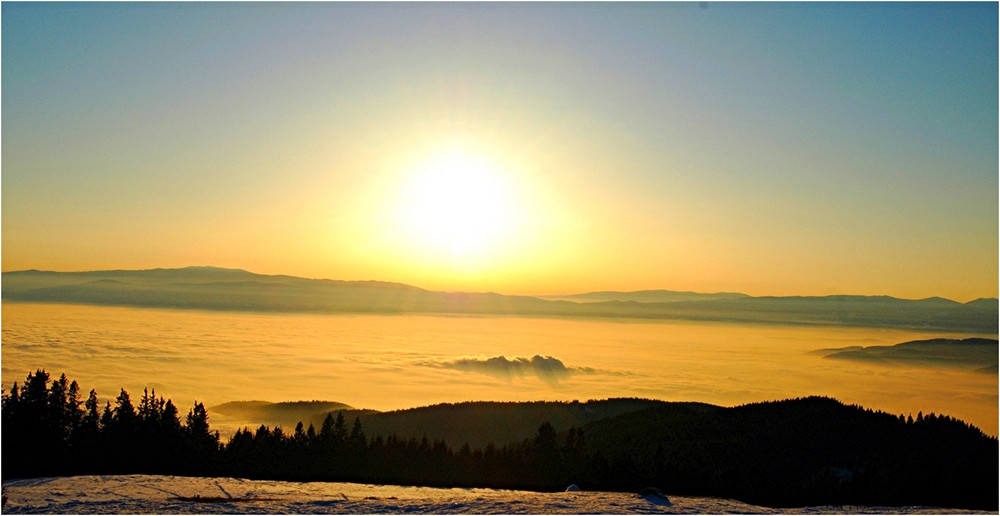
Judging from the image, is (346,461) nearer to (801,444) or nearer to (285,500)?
(285,500)

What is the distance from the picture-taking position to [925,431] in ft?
387

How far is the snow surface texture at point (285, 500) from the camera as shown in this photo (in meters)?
30.2

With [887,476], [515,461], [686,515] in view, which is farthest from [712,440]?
[686,515]

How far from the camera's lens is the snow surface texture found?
30.2 meters

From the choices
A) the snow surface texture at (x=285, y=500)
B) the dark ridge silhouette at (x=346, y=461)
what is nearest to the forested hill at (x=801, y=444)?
the dark ridge silhouette at (x=346, y=461)

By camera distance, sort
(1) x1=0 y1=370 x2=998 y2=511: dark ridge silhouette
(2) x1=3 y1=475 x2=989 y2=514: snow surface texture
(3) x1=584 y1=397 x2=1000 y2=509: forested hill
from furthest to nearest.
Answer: (3) x1=584 y1=397 x2=1000 y2=509: forested hill
(1) x1=0 y1=370 x2=998 y2=511: dark ridge silhouette
(2) x1=3 y1=475 x2=989 y2=514: snow surface texture

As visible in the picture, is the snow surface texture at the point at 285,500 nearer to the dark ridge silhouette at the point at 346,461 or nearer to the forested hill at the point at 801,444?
the dark ridge silhouette at the point at 346,461

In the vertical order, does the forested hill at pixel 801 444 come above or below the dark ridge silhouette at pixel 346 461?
below

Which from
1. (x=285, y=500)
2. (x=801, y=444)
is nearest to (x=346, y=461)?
(x=285, y=500)

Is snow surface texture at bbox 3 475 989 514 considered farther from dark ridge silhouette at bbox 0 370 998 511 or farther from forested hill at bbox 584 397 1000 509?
forested hill at bbox 584 397 1000 509

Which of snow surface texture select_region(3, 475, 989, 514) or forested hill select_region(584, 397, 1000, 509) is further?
forested hill select_region(584, 397, 1000, 509)

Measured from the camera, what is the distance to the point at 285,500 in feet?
107

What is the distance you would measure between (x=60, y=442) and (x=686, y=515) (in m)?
52.6

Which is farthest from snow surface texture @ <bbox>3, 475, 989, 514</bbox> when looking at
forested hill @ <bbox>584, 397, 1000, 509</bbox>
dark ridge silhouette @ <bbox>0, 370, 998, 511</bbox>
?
forested hill @ <bbox>584, 397, 1000, 509</bbox>
